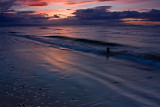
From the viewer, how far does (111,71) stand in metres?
6.40

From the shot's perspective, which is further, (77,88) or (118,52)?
(118,52)

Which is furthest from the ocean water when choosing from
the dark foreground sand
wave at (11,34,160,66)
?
the dark foreground sand

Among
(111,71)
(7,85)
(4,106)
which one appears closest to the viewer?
(4,106)

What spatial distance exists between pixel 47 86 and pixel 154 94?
304cm

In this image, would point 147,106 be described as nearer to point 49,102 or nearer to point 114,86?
point 114,86

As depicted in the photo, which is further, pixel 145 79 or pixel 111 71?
pixel 111 71

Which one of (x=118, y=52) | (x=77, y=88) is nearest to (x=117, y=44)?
(x=118, y=52)

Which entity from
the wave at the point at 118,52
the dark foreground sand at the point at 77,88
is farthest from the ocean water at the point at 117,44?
the dark foreground sand at the point at 77,88

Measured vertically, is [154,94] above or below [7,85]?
below

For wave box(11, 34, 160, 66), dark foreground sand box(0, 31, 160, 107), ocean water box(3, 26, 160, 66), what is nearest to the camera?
dark foreground sand box(0, 31, 160, 107)

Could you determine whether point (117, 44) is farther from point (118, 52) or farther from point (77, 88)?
point (77, 88)

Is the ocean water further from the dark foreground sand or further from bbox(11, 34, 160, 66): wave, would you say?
the dark foreground sand

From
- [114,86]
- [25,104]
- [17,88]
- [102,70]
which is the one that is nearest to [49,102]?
[25,104]

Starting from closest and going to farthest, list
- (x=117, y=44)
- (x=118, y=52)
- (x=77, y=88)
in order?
(x=77, y=88) → (x=118, y=52) → (x=117, y=44)
